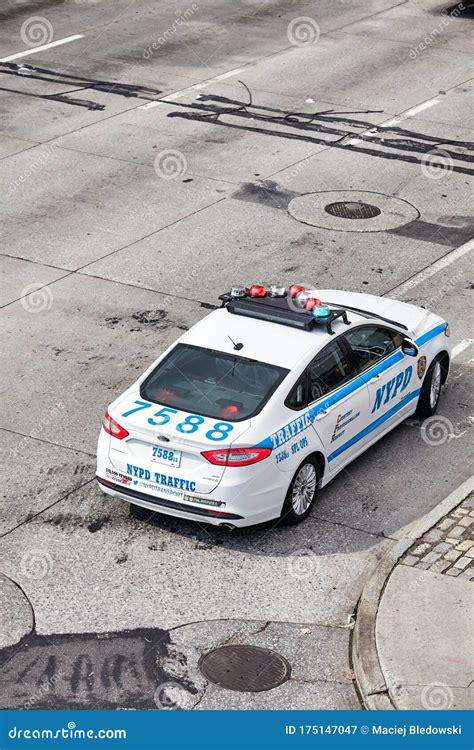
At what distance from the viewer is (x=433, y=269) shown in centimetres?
1662

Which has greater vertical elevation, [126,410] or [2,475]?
[126,410]

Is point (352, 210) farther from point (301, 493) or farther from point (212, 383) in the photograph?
point (301, 493)

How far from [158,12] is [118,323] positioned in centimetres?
1656

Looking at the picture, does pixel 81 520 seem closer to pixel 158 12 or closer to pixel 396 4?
pixel 158 12

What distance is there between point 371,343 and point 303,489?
1841mm

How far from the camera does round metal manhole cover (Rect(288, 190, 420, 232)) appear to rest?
59.3 feet

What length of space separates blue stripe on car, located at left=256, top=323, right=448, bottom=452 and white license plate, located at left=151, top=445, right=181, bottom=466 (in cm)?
68

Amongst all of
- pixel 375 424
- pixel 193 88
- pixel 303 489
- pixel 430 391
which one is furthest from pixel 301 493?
pixel 193 88

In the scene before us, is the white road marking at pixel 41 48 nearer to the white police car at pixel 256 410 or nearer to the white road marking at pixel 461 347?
the white road marking at pixel 461 347

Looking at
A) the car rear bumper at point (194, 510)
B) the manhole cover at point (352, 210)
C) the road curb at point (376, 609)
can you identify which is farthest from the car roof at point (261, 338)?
the manhole cover at point (352, 210)

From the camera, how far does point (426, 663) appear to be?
894cm

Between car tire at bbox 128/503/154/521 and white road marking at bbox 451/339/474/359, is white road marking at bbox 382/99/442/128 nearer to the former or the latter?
white road marking at bbox 451/339/474/359

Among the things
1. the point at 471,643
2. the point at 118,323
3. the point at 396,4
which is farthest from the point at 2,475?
the point at 396,4

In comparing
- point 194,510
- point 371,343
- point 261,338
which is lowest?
point 194,510
